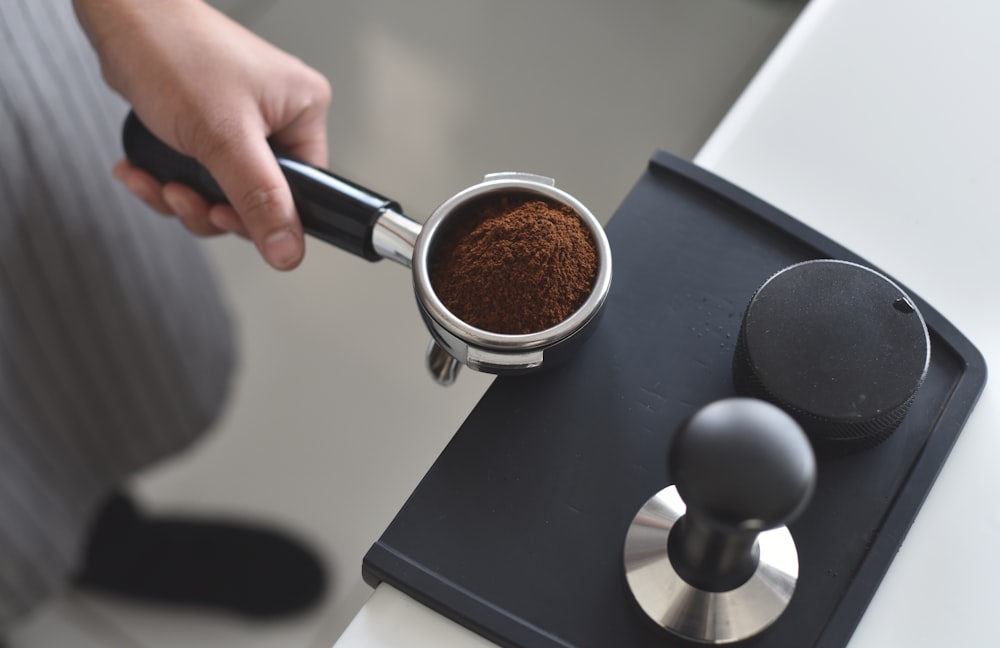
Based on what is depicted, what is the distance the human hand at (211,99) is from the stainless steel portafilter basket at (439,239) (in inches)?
0.9

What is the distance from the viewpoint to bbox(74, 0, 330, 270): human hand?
0.51 metres

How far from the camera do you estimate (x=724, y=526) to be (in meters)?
0.30

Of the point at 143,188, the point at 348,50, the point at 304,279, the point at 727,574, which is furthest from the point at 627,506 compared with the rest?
the point at 348,50

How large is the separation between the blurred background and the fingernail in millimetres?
496

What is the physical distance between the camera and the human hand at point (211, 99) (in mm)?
510

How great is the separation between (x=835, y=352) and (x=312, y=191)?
0.87ft

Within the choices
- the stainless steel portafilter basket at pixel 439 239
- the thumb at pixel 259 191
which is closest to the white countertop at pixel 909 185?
the stainless steel portafilter basket at pixel 439 239

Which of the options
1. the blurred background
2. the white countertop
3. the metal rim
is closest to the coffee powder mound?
the metal rim

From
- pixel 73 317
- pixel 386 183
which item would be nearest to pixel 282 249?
pixel 73 317

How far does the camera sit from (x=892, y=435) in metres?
0.39

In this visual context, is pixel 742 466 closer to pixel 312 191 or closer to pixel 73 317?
pixel 312 191

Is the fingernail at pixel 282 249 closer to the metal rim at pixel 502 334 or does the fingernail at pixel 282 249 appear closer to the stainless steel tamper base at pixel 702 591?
the metal rim at pixel 502 334

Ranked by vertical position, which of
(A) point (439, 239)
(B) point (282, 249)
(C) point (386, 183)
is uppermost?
(A) point (439, 239)

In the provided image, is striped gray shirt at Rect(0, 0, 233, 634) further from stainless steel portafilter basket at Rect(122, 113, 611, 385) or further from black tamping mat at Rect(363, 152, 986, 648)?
black tamping mat at Rect(363, 152, 986, 648)
